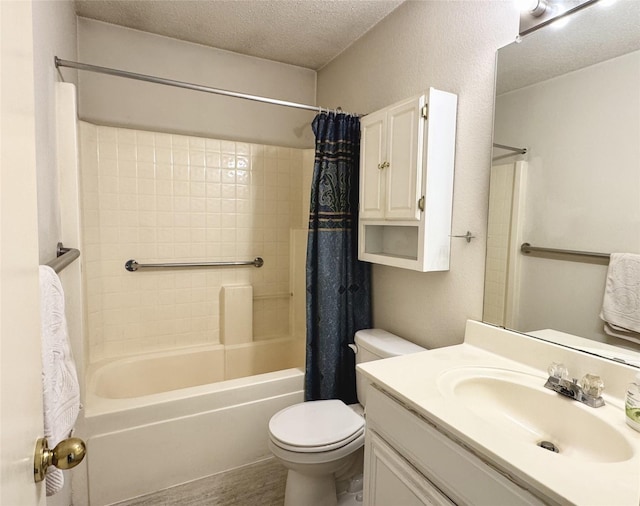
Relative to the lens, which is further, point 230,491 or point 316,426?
point 230,491

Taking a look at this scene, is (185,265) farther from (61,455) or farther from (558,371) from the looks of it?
(558,371)

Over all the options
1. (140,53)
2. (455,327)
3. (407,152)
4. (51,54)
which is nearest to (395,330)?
(455,327)

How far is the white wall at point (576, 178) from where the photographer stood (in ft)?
3.42

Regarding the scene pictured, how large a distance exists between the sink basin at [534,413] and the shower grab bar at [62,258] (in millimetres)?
1248

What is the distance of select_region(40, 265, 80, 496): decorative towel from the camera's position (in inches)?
30.1

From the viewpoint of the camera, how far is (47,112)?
4.44ft

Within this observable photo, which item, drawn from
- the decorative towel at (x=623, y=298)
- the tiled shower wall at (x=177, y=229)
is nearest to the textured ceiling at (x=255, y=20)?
the tiled shower wall at (x=177, y=229)

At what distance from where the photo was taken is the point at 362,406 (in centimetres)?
187

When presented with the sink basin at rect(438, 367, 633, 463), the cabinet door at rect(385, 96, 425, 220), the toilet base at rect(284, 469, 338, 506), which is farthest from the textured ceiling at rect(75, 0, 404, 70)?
the toilet base at rect(284, 469, 338, 506)

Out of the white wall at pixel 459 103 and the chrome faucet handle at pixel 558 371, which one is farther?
the white wall at pixel 459 103

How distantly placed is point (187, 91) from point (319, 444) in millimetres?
2221

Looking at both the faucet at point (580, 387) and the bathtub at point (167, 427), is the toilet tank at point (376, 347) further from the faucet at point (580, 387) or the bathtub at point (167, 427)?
the faucet at point (580, 387)

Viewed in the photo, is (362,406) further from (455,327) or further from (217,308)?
(217,308)

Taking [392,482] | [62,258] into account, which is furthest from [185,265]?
[392,482]
